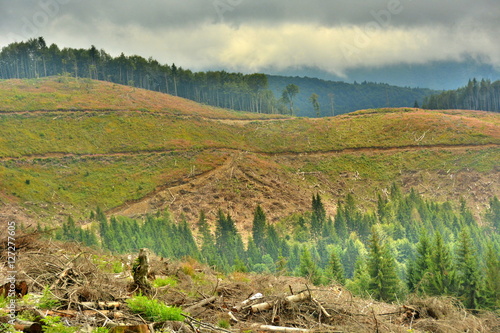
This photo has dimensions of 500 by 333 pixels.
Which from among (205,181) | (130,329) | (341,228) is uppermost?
(130,329)

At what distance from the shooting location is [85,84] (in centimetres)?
11812

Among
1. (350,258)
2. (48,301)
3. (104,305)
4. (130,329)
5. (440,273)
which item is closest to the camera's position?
(130,329)

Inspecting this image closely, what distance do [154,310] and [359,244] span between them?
2458 inches

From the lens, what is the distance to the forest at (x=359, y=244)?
37094 mm

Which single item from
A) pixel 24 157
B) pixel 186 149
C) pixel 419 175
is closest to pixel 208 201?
pixel 186 149

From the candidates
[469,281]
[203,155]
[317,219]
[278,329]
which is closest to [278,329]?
[278,329]

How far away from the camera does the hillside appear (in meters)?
78.4

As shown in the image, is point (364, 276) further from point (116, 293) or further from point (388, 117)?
point (388, 117)

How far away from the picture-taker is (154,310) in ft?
22.0

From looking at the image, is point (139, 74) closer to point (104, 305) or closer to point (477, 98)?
point (477, 98)

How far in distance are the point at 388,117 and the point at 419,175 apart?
30.7 meters

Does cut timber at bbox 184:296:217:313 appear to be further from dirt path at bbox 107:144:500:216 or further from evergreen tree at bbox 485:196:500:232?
evergreen tree at bbox 485:196:500:232

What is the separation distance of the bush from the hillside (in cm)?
6363

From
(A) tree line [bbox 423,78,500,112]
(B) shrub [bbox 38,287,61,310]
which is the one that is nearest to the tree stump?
(B) shrub [bbox 38,287,61,310]
